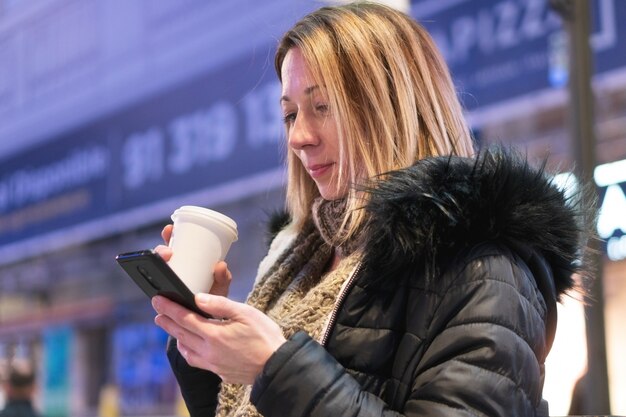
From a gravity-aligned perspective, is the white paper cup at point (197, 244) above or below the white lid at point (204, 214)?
below

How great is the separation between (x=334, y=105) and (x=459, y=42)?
2284 millimetres

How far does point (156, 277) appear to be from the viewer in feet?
2.80

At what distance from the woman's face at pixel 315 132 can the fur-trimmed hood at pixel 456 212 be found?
138 mm

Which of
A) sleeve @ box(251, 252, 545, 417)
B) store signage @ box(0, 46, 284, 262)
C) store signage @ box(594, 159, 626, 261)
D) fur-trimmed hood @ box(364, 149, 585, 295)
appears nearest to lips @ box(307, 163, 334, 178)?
fur-trimmed hood @ box(364, 149, 585, 295)

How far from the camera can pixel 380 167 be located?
1.02 metres

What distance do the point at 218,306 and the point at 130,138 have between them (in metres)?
4.18

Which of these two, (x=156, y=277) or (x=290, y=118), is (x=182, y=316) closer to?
(x=156, y=277)

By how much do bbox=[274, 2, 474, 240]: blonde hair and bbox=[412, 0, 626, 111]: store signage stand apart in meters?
1.77

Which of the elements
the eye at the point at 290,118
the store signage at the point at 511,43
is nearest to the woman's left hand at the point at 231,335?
the eye at the point at 290,118

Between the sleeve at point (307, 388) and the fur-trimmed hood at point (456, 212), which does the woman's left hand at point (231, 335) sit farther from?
the fur-trimmed hood at point (456, 212)

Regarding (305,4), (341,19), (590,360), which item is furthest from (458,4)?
(341,19)

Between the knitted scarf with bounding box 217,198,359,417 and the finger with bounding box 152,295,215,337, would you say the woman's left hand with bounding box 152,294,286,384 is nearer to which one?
the finger with bounding box 152,295,215,337

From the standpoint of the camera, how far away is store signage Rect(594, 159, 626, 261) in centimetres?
224

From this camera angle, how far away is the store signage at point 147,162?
4191 millimetres
